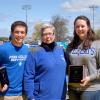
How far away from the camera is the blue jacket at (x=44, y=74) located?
502cm

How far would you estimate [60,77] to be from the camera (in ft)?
16.8

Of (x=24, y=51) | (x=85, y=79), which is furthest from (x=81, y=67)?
(x=24, y=51)

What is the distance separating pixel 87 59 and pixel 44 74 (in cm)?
62

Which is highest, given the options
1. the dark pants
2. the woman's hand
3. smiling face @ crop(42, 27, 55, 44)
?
smiling face @ crop(42, 27, 55, 44)

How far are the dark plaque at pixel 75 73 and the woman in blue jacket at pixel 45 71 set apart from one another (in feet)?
0.37

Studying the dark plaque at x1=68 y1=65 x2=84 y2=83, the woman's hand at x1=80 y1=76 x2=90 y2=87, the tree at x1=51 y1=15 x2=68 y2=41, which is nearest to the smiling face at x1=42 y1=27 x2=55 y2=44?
the dark plaque at x1=68 y1=65 x2=84 y2=83

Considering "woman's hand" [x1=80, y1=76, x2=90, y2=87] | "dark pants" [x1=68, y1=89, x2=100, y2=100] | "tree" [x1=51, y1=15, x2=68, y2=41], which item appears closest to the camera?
"woman's hand" [x1=80, y1=76, x2=90, y2=87]

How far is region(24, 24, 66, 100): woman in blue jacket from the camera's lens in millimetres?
Result: 5023

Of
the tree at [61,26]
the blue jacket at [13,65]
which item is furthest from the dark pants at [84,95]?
the tree at [61,26]

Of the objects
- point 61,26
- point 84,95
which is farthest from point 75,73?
point 61,26

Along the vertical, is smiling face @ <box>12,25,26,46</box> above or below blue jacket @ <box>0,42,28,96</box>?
above

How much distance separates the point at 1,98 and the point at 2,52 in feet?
2.17

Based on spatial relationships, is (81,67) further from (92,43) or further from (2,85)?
(2,85)

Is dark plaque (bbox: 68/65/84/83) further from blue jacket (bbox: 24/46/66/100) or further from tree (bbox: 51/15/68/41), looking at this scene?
tree (bbox: 51/15/68/41)
